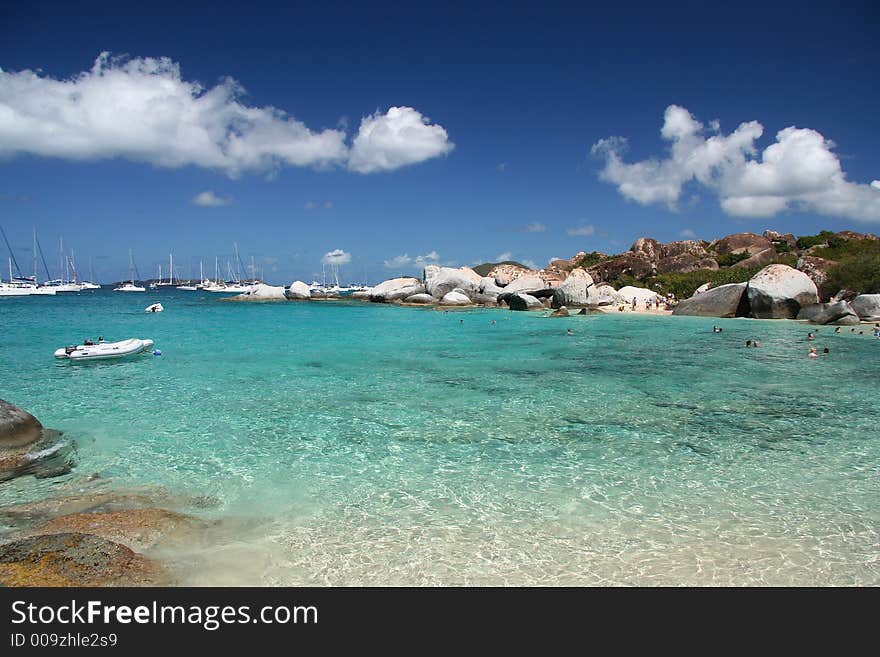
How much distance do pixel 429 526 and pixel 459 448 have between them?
3.53 meters

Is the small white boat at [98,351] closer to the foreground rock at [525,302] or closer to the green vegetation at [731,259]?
the foreground rock at [525,302]

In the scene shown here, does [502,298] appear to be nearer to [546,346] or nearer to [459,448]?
[546,346]

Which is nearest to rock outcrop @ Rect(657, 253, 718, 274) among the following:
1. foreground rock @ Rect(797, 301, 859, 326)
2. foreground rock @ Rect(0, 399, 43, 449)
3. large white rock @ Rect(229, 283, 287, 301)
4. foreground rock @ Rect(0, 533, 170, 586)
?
foreground rock @ Rect(797, 301, 859, 326)

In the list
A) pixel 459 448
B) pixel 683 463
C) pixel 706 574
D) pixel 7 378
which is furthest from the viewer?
pixel 7 378

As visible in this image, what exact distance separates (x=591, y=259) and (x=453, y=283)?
3463 centimetres

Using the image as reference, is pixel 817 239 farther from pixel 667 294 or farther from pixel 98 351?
pixel 98 351

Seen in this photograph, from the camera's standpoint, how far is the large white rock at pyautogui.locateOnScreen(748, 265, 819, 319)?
40.4 metres

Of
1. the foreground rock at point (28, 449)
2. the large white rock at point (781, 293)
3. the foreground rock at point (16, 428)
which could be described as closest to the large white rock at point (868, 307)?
the large white rock at point (781, 293)

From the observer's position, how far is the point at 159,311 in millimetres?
60250

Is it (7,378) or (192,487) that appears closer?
(192,487)

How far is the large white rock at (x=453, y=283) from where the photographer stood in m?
71.9

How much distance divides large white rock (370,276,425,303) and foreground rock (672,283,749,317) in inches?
1494
